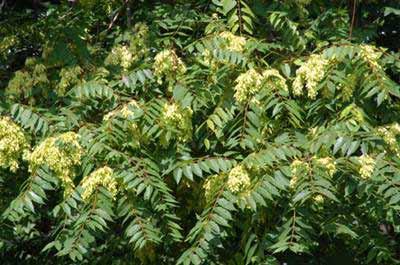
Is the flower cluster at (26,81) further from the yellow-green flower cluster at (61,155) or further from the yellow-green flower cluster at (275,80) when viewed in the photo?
the yellow-green flower cluster at (275,80)

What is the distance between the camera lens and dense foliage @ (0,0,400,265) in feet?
12.3

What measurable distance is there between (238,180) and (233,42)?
100cm

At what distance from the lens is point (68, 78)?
4484mm

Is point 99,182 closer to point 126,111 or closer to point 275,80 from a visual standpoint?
point 126,111

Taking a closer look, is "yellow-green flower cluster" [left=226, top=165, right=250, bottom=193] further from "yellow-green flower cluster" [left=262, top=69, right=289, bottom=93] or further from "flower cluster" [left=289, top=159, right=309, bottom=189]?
"yellow-green flower cluster" [left=262, top=69, right=289, bottom=93]

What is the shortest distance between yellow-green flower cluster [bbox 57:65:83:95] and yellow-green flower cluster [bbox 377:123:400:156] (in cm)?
189

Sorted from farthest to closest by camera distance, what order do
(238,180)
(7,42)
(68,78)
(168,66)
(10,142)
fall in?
(7,42) → (68,78) → (168,66) → (10,142) → (238,180)

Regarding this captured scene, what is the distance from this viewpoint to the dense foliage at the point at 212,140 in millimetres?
3764

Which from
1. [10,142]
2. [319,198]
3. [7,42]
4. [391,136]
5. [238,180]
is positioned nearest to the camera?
[319,198]

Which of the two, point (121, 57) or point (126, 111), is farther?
point (121, 57)

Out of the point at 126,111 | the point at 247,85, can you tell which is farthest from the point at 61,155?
the point at 247,85

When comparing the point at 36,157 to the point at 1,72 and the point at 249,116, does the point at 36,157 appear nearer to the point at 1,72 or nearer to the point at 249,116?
the point at 249,116

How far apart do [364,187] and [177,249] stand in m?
1.35

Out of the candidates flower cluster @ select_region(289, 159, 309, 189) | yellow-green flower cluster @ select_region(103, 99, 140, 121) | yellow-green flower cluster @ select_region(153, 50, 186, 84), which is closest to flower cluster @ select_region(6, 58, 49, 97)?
yellow-green flower cluster @ select_region(103, 99, 140, 121)
